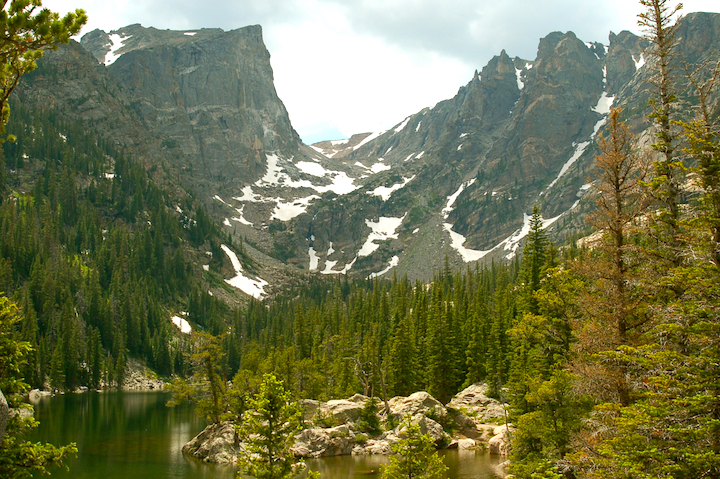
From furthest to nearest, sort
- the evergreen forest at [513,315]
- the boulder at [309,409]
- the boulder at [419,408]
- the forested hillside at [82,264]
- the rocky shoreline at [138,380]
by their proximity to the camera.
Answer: the rocky shoreline at [138,380] → the forested hillside at [82,264] → the boulder at [309,409] → the boulder at [419,408] → the evergreen forest at [513,315]

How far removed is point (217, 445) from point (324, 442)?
9.50 m

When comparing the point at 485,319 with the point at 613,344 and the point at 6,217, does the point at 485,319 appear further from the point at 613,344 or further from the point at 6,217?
the point at 6,217

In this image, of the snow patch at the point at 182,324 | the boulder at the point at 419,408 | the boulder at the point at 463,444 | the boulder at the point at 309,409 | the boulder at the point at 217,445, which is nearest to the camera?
the boulder at the point at 217,445

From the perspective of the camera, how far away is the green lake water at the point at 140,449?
127 feet

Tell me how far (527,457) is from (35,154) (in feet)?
637

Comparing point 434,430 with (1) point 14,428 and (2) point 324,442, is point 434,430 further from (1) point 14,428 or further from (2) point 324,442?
(1) point 14,428

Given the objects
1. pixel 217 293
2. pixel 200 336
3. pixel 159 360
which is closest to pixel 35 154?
pixel 217 293

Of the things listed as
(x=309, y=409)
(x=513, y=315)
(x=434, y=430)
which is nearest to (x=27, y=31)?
(x=434, y=430)

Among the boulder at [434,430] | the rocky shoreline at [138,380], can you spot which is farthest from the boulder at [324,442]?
the rocky shoreline at [138,380]

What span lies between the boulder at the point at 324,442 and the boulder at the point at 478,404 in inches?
485

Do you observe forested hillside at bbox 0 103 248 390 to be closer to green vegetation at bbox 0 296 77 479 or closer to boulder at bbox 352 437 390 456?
boulder at bbox 352 437 390 456

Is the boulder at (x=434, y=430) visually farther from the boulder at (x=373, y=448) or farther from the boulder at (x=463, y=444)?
the boulder at (x=373, y=448)

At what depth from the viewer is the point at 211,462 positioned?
143 ft

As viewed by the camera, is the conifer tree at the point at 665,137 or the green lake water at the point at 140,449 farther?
the green lake water at the point at 140,449
